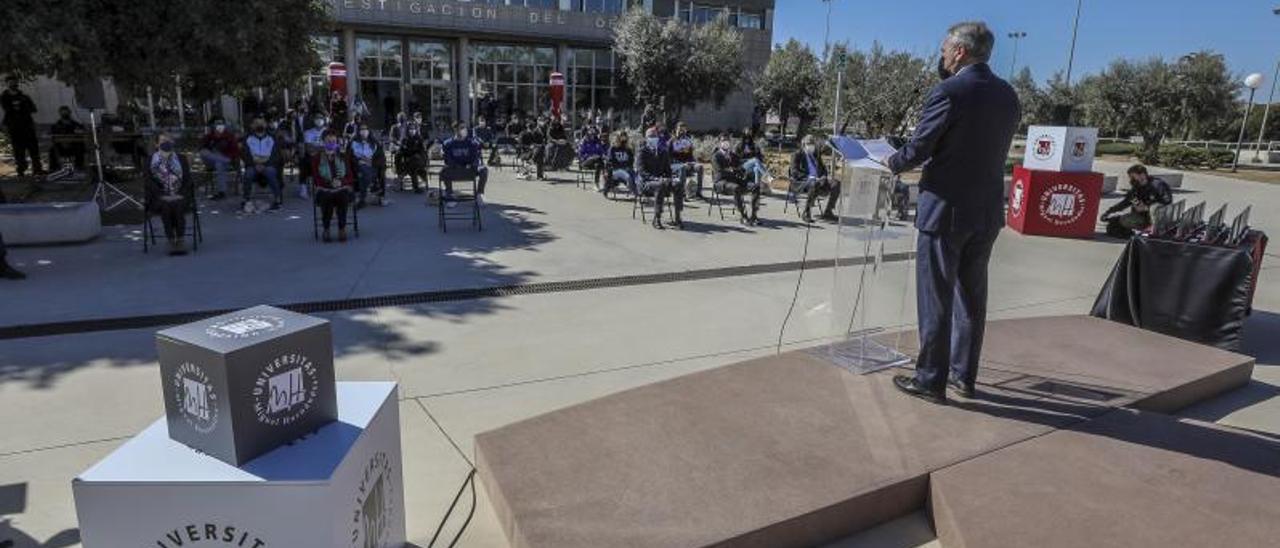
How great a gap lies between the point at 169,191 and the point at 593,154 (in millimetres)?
8064

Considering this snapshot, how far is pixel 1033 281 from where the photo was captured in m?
8.04

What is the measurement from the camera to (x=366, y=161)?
11492 millimetres

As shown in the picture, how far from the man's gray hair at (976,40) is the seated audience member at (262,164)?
1049 cm

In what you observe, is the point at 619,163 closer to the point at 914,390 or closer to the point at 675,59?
the point at 914,390

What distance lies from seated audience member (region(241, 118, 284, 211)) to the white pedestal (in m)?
10.4

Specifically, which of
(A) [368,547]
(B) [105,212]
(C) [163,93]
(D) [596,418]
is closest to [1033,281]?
(D) [596,418]

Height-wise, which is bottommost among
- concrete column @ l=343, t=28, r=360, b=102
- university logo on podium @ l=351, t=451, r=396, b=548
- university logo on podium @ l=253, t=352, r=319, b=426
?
university logo on podium @ l=351, t=451, r=396, b=548

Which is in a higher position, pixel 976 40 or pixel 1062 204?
pixel 976 40

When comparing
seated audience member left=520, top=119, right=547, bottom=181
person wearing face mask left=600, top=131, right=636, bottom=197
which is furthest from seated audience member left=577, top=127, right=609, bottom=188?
seated audience member left=520, top=119, right=547, bottom=181

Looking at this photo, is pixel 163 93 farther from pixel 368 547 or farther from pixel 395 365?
pixel 368 547

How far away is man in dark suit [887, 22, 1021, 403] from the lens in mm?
3609

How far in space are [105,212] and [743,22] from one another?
101 feet

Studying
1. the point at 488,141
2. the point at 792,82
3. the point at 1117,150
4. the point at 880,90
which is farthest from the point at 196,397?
the point at 1117,150

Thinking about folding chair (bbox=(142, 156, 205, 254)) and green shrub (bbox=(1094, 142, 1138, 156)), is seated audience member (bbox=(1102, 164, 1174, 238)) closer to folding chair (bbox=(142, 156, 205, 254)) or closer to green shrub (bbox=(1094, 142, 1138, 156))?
folding chair (bbox=(142, 156, 205, 254))
